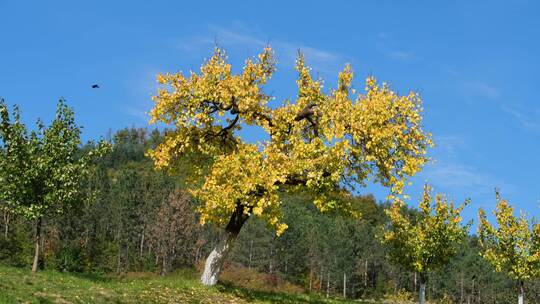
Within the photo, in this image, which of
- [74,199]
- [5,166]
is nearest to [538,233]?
[74,199]

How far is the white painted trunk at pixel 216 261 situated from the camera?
32469mm

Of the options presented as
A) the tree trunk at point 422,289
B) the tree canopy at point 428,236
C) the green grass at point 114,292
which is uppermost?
the tree canopy at point 428,236

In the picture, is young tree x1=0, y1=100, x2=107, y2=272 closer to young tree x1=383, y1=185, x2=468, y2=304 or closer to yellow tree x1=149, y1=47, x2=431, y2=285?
yellow tree x1=149, y1=47, x2=431, y2=285

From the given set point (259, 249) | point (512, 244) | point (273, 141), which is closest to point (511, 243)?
point (512, 244)

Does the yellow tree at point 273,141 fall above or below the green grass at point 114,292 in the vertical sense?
above

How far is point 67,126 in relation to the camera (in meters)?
35.7

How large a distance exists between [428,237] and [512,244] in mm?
6900

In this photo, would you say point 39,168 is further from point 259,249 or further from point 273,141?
point 259,249

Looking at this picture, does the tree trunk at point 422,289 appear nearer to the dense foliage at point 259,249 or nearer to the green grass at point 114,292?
the green grass at point 114,292

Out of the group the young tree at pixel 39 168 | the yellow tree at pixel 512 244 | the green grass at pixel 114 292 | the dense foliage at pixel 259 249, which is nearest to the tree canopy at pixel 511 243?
the yellow tree at pixel 512 244

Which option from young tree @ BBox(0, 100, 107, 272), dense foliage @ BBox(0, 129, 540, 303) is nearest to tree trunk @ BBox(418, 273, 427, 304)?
young tree @ BBox(0, 100, 107, 272)

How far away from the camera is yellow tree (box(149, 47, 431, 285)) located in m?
29.5

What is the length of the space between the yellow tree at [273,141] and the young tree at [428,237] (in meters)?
16.5

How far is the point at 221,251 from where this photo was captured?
33.1 meters
